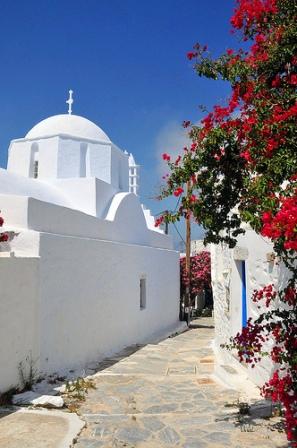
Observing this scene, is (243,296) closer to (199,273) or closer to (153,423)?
(153,423)

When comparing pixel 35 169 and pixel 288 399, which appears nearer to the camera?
pixel 288 399

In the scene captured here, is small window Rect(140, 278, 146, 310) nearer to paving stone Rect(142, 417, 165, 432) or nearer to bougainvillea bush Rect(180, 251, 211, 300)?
bougainvillea bush Rect(180, 251, 211, 300)

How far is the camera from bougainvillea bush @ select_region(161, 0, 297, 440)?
3.54m

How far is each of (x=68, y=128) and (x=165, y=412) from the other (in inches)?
448

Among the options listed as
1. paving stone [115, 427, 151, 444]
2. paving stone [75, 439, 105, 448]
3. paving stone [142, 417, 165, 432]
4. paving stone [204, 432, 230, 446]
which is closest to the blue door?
paving stone [142, 417, 165, 432]

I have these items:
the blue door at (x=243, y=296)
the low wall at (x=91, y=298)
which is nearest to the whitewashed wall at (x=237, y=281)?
the blue door at (x=243, y=296)

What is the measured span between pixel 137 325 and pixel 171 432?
7.73 meters

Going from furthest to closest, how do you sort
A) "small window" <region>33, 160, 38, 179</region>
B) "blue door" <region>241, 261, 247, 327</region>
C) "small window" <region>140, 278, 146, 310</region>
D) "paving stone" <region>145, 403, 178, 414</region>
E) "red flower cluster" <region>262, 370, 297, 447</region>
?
"small window" <region>33, 160, 38, 179</region>, "small window" <region>140, 278, 146, 310</region>, "blue door" <region>241, 261, 247, 327</region>, "paving stone" <region>145, 403, 178, 414</region>, "red flower cluster" <region>262, 370, 297, 447</region>

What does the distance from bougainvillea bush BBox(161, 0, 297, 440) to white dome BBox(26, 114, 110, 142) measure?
1076 cm

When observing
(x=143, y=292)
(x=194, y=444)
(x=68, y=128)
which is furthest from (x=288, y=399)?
(x=68, y=128)

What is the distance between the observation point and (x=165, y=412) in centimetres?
561

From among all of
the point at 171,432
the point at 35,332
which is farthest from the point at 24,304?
the point at 171,432

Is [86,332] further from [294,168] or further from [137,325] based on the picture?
[294,168]

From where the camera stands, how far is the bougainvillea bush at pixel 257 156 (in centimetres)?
354
